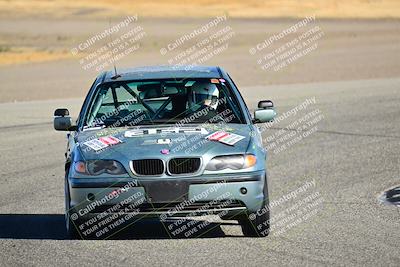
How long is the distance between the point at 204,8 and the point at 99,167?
75804mm

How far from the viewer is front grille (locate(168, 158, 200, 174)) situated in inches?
354

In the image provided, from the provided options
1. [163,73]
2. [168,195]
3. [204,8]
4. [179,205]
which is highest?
[163,73]

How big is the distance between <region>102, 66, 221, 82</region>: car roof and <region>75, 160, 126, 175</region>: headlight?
1668 mm

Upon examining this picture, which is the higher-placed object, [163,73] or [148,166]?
[163,73]

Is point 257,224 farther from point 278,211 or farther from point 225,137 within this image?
point 278,211

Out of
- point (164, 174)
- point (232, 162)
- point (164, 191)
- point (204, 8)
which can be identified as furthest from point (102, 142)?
point (204, 8)

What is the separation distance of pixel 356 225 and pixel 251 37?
4366 centimetres

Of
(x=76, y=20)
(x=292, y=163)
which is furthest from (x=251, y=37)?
(x=292, y=163)

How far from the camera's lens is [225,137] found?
31.0 ft

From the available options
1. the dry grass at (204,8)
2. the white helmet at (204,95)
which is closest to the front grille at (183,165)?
the white helmet at (204,95)

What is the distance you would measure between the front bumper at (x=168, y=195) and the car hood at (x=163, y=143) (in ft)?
0.79

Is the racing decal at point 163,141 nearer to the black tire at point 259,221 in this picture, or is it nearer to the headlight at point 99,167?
the headlight at point 99,167

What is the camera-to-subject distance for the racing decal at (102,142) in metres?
9.30

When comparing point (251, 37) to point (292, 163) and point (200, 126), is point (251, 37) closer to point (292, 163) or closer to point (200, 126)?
point (292, 163)
